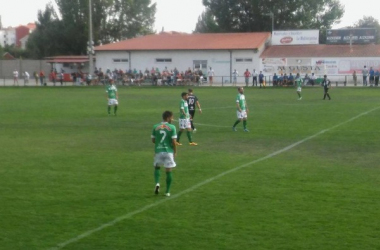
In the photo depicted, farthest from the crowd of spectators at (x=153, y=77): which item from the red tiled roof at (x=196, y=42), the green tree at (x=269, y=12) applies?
the green tree at (x=269, y=12)

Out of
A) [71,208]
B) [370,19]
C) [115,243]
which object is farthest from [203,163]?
[370,19]

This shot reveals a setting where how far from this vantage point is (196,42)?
75.7 m

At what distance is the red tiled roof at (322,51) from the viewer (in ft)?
226

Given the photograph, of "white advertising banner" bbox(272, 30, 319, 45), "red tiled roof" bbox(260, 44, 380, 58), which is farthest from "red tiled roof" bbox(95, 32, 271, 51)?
"red tiled roof" bbox(260, 44, 380, 58)

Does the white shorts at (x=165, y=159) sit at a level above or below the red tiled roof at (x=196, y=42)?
below

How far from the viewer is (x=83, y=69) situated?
84.8 meters

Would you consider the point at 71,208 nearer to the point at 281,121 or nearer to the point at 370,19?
the point at 281,121

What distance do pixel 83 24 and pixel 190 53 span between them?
28203 millimetres

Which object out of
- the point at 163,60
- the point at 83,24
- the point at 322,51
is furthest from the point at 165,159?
the point at 83,24

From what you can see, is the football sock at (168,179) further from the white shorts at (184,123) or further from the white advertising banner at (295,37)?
the white advertising banner at (295,37)


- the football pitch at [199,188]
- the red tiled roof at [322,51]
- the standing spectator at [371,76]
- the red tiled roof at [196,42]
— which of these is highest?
the red tiled roof at [196,42]

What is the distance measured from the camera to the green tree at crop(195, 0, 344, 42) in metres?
89.5

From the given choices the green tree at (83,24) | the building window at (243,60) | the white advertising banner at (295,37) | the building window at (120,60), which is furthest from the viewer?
the green tree at (83,24)

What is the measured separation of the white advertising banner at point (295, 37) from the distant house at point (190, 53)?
1218 mm
